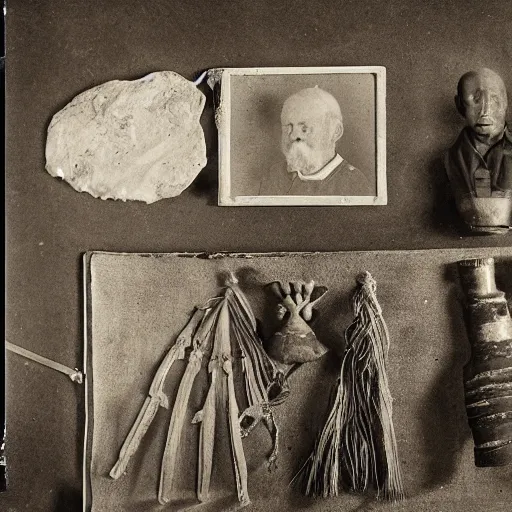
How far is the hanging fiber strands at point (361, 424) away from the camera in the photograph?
1620 mm

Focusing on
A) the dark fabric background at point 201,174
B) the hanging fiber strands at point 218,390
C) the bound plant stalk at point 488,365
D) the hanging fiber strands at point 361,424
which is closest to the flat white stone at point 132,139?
the dark fabric background at point 201,174

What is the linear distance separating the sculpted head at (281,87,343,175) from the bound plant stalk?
0.43 metres

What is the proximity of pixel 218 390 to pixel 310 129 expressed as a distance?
675mm

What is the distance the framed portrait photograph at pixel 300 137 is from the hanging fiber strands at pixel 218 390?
0.96 ft

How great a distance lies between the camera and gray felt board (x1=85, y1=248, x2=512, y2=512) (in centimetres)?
168

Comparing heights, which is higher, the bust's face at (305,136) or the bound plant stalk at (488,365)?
the bust's face at (305,136)

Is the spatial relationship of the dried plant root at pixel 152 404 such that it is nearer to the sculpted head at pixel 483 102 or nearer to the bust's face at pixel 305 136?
the bust's face at pixel 305 136

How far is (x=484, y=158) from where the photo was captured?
1663 mm

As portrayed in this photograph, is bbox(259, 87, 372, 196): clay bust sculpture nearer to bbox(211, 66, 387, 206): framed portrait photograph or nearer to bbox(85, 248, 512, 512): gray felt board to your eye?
bbox(211, 66, 387, 206): framed portrait photograph

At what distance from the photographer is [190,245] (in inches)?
68.9

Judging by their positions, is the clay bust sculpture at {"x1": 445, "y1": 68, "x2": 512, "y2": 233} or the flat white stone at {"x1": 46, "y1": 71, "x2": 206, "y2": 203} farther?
the flat white stone at {"x1": 46, "y1": 71, "x2": 206, "y2": 203}

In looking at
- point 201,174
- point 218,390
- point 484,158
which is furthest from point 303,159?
point 218,390

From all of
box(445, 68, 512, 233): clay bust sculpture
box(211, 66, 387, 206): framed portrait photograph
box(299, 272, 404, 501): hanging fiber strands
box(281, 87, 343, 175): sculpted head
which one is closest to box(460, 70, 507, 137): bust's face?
box(445, 68, 512, 233): clay bust sculpture

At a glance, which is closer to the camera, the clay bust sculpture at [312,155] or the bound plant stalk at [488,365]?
the bound plant stalk at [488,365]
